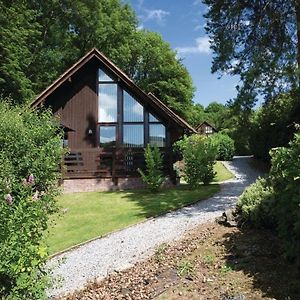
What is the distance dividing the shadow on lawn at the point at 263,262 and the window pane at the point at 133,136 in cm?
1318

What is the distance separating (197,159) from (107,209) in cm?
584

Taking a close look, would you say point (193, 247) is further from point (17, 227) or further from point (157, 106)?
point (157, 106)

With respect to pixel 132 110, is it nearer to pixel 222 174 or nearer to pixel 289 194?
pixel 222 174

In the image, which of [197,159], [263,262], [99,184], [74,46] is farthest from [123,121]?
[74,46]

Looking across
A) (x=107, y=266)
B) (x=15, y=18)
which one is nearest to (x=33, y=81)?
(x=15, y=18)

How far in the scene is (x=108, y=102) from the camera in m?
21.7

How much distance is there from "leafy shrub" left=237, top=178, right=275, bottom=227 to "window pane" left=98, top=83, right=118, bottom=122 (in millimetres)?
13183

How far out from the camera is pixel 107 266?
8484 millimetres

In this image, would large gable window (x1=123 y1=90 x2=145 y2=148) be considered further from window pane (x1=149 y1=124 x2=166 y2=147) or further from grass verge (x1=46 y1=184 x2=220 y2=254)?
grass verge (x1=46 y1=184 x2=220 y2=254)

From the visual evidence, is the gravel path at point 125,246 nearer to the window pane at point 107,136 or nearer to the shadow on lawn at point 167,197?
the shadow on lawn at point 167,197

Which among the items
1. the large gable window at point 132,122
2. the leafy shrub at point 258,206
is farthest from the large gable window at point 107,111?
the leafy shrub at point 258,206

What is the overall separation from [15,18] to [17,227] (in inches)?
1070

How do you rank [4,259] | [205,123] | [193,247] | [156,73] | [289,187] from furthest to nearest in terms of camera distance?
[205,123]
[156,73]
[193,247]
[289,187]
[4,259]

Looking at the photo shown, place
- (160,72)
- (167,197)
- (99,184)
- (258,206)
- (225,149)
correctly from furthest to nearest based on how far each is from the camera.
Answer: (160,72), (225,149), (99,184), (167,197), (258,206)
